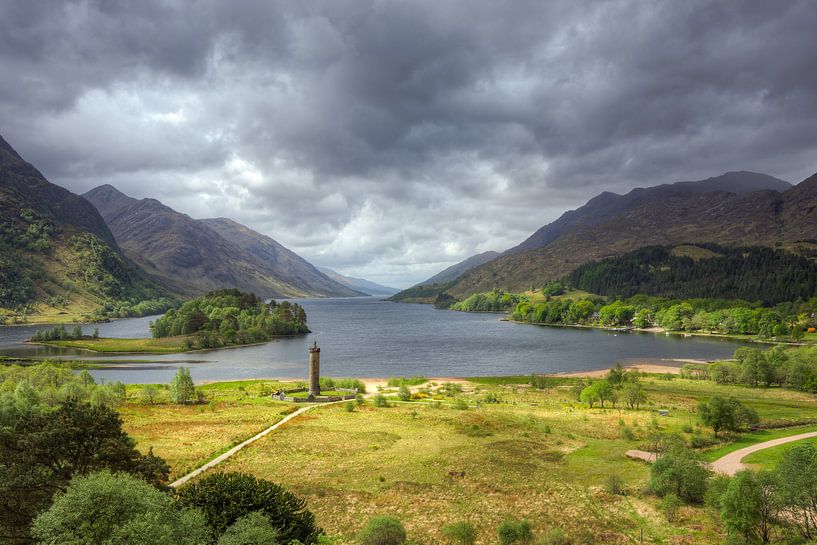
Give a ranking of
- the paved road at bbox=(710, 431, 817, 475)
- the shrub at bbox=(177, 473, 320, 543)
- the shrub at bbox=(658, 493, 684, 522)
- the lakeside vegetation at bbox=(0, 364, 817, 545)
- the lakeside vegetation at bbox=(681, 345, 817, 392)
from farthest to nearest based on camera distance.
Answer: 1. the lakeside vegetation at bbox=(681, 345, 817, 392)
2. the paved road at bbox=(710, 431, 817, 475)
3. the shrub at bbox=(658, 493, 684, 522)
4. the lakeside vegetation at bbox=(0, 364, 817, 545)
5. the shrub at bbox=(177, 473, 320, 543)

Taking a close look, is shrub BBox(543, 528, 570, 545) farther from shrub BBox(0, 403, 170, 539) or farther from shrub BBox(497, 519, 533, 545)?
shrub BBox(0, 403, 170, 539)

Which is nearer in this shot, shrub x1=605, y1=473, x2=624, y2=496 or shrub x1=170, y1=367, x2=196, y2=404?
shrub x1=605, y1=473, x2=624, y2=496

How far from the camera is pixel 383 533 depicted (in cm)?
2933

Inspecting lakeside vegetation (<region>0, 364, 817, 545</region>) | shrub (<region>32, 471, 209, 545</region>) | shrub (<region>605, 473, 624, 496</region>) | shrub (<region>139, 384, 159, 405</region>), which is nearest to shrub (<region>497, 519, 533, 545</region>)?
lakeside vegetation (<region>0, 364, 817, 545</region>)

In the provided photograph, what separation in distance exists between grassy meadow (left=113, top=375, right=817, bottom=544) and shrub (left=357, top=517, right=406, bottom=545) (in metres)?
2.71

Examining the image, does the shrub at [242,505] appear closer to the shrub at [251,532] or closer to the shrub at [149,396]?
the shrub at [251,532]

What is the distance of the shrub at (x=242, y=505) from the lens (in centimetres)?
2346

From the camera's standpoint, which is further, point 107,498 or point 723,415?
point 723,415

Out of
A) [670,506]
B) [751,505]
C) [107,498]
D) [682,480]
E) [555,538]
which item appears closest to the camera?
[107,498]

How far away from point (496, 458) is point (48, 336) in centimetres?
19094

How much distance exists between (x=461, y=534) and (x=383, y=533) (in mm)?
5231

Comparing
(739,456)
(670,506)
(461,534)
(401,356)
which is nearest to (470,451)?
(670,506)

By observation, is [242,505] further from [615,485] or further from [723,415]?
[723,415]

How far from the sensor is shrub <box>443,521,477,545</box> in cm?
3092
